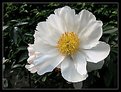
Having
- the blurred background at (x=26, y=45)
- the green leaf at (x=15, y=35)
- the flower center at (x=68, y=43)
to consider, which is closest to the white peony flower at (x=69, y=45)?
the flower center at (x=68, y=43)

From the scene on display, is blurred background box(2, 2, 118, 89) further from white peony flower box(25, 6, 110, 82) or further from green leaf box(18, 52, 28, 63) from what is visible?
white peony flower box(25, 6, 110, 82)

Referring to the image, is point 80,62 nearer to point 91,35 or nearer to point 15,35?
point 91,35

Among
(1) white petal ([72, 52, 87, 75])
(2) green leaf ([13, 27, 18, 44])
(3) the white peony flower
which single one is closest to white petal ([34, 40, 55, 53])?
(3) the white peony flower

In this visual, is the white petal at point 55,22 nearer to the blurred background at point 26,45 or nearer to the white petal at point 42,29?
the white petal at point 42,29

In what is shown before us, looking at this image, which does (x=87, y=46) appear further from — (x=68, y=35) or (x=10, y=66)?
(x=10, y=66)

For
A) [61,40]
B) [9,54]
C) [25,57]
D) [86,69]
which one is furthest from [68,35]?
[9,54]

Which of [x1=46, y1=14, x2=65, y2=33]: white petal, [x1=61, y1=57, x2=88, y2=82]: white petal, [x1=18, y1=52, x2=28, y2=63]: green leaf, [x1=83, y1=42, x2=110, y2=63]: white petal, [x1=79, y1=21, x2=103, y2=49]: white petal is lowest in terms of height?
[x1=61, y1=57, x2=88, y2=82]: white petal
